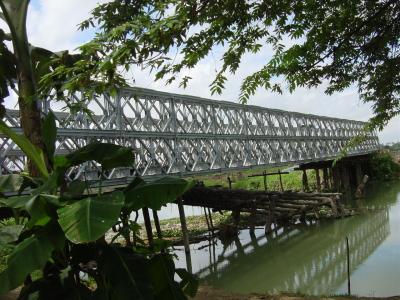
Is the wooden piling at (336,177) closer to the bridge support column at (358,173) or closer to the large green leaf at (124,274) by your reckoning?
the bridge support column at (358,173)

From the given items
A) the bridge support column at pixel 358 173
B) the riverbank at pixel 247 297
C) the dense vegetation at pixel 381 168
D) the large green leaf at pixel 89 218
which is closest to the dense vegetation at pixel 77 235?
the large green leaf at pixel 89 218

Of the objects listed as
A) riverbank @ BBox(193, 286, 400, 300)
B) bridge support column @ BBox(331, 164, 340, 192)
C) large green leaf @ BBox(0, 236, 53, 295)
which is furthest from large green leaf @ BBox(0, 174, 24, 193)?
bridge support column @ BBox(331, 164, 340, 192)

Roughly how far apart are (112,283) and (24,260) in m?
0.82

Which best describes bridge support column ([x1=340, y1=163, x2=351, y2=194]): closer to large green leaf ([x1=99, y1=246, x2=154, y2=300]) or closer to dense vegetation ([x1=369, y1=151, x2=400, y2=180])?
dense vegetation ([x1=369, y1=151, x2=400, y2=180])

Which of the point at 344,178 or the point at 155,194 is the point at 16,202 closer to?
the point at 155,194

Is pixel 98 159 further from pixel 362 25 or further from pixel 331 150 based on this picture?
pixel 331 150

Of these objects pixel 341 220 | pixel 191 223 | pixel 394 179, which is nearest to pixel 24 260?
pixel 341 220

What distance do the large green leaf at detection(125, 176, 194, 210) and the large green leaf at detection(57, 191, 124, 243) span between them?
374 millimetres

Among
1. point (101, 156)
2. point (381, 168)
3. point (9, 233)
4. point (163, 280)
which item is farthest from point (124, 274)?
point (381, 168)

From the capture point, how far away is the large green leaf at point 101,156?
15.4ft

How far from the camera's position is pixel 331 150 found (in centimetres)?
3591

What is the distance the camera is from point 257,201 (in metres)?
20.0

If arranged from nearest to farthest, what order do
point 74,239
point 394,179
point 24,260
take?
point 74,239 < point 24,260 < point 394,179

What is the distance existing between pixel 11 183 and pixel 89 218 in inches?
69.4
